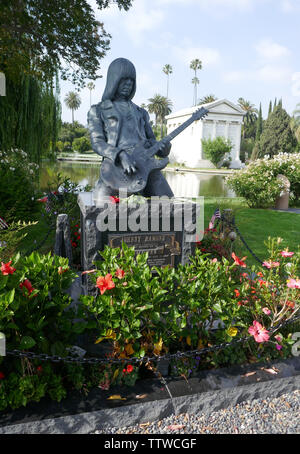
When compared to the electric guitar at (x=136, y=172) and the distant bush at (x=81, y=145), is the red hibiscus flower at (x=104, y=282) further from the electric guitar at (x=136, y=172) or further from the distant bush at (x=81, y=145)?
the distant bush at (x=81, y=145)

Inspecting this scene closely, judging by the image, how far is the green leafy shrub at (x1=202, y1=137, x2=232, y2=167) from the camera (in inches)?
1506

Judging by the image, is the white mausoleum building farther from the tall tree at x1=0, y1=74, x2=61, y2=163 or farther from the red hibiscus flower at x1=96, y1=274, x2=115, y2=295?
the red hibiscus flower at x1=96, y1=274, x2=115, y2=295

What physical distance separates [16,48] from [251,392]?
951 centimetres

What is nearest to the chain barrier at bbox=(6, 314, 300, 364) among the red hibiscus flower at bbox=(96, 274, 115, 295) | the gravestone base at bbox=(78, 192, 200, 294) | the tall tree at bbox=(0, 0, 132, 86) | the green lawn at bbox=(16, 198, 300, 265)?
the red hibiscus flower at bbox=(96, 274, 115, 295)

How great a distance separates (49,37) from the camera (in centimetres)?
907

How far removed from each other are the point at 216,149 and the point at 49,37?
31590mm

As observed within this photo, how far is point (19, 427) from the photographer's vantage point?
2.06 metres

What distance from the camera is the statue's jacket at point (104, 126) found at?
3.94m

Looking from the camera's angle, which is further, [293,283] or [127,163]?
[127,163]

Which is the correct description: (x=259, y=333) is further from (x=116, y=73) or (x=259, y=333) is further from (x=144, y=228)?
(x=116, y=73)

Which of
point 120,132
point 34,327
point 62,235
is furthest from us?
point 62,235

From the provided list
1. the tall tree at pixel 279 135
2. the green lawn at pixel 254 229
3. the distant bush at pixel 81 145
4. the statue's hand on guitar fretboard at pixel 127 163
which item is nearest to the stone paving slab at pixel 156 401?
the statue's hand on guitar fretboard at pixel 127 163

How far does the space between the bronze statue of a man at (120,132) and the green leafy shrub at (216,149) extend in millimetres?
36019

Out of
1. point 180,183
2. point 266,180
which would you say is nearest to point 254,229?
point 266,180
